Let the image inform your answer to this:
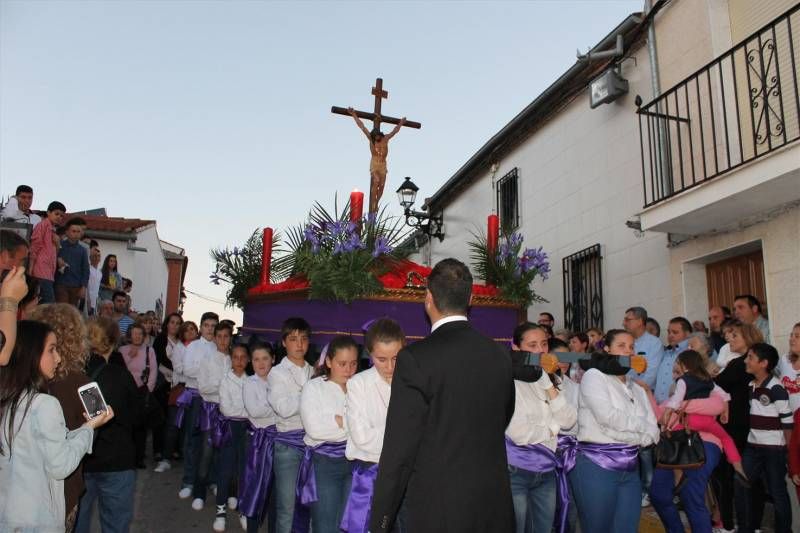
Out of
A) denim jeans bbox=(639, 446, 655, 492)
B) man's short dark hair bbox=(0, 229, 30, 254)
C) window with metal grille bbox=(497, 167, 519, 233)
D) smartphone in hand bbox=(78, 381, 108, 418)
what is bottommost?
denim jeans bbox=(639, 446, 655, 492)

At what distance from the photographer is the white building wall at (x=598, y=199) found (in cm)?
828

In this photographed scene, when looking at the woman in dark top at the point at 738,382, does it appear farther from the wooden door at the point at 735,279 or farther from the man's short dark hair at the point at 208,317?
the man's short dark hair at the point at 208,317

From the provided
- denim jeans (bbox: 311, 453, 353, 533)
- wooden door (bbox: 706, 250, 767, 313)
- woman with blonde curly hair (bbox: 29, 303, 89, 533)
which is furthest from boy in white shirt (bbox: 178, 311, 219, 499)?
wooden door (bbox: 706, 250, 767, 313)

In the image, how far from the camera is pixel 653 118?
794 centimetres

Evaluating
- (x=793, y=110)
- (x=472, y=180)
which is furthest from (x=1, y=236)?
(x=472, y=180)

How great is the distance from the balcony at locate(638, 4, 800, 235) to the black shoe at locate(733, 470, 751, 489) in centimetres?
256

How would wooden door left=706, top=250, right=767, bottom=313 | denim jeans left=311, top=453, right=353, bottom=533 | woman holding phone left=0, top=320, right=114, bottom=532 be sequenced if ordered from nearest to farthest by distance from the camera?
1. woman holding phone left=0, top=320, right=114, bottom=532
2. denim jeans left=311, top=453, right=353, bottom=533
3. wooden door left=706, top=250, right=767, bottom=313

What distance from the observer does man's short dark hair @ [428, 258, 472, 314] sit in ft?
8.53

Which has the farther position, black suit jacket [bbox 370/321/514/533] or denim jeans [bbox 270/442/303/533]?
denim jeans [bbox 270/442/303/533]

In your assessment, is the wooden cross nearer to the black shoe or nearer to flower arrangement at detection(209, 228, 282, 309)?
flower arrangement at detection(209, 228, 282, 309)

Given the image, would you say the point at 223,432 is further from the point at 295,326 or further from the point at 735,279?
the point at 735,279

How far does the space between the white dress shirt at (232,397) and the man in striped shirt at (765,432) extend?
4.15 meters

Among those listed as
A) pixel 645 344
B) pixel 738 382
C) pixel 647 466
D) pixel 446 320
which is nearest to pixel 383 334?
pixel 446 320

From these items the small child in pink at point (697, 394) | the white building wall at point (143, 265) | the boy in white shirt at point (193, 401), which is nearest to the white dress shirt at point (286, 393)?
the boy in white shirt at point (193, 401)
